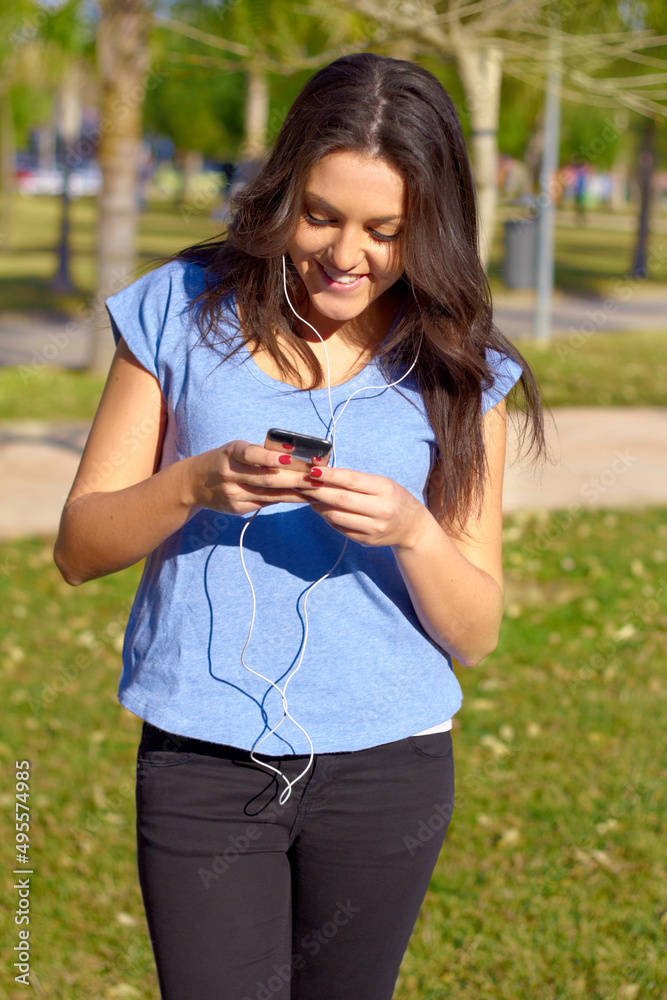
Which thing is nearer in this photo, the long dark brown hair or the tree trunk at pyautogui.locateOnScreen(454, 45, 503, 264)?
the long dark brown hair

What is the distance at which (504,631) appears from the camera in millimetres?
5566

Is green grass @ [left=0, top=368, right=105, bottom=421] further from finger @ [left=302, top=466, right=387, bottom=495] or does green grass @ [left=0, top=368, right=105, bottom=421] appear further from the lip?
finger @ [left=302, top=466, right=387, bottom=495]

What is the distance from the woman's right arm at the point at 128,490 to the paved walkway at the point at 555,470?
15.1ft

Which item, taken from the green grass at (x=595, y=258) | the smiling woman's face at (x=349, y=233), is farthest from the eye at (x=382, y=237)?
the green grass at (x=595, y=258)

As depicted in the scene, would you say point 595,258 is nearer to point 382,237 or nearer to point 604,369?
point 604,369

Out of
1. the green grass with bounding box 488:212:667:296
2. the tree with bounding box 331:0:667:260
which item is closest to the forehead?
the tree with bounding box 331:0:667:260

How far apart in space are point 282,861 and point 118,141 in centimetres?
967

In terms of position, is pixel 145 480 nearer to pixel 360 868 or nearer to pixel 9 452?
pixel 360 868

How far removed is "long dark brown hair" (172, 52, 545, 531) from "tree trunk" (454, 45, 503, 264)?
354 cm

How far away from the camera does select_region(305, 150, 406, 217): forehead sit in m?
1.73

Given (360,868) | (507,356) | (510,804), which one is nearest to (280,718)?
(360,868)

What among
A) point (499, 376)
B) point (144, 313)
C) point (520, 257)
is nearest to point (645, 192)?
point (520, 257)

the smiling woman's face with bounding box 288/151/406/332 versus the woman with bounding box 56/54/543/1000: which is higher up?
the smiling woman's face with bounding box 288/151/406/332

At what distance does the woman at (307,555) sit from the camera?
1.72 meters
